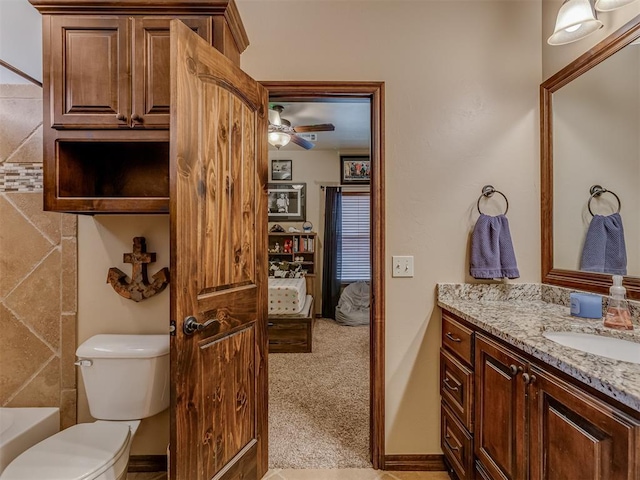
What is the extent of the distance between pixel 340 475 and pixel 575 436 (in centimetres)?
130

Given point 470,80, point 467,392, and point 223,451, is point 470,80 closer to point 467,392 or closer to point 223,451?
point 467,392

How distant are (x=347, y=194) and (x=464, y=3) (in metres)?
3.60

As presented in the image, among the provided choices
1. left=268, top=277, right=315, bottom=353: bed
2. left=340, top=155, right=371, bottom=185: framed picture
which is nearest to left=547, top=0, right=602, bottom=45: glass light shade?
left=268, top=277, right=315, bottom=353: bed

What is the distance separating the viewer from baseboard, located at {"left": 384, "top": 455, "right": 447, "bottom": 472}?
1803 millimetres

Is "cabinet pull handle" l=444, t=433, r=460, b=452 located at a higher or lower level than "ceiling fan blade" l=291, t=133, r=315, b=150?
lower

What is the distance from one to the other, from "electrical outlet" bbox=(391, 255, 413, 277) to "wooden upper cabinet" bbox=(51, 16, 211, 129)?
1.35 m

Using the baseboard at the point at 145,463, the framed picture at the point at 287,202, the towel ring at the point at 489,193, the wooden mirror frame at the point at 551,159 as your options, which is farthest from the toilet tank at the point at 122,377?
the framed picture at the point at 287,202

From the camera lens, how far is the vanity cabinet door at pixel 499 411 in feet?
3.69

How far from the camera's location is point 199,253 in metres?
1.23

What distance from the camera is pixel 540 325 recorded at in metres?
1.29

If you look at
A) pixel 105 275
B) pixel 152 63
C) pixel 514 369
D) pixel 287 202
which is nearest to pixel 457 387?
pixel 514 369

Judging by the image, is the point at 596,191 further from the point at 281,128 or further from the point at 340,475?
the point at 281,128

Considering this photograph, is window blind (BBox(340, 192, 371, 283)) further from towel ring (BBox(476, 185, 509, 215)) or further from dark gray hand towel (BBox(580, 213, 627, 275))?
dark gray hand towel (BBox(580, 213, 627, 275))

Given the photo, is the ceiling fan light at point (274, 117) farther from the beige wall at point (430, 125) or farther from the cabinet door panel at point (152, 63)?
the cabinet door panel at point (152, 63)
